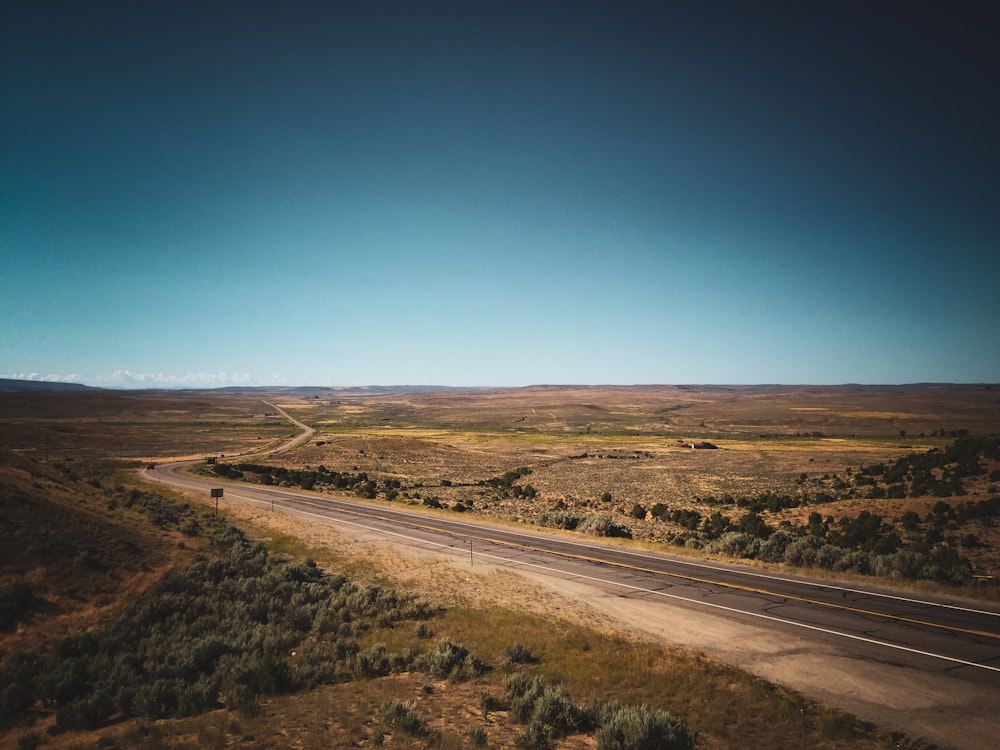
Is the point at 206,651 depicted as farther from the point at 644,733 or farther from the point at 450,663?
the point at 644,733

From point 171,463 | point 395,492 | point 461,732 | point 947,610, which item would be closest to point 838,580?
point 947,610

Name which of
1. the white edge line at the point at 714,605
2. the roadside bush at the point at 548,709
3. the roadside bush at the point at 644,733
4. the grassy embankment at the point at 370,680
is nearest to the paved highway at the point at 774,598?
the white edge line at the point at 714,605

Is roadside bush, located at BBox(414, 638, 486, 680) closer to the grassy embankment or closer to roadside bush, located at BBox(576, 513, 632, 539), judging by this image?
the grassy embankment

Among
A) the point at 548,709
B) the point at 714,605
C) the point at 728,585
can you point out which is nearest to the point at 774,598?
the point at 728,585

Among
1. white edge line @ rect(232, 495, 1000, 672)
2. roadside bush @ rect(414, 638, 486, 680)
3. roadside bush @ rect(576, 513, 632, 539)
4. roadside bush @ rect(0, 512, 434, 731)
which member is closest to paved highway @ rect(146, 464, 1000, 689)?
white edge line @ rect(232, 495, 1000, 672)

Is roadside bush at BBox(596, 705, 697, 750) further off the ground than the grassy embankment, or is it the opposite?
roadside bush at BBox(596, 705, 697, 750)

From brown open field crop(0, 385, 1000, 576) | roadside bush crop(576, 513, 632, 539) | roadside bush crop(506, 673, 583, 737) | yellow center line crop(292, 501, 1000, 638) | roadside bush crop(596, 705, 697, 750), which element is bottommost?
brown open field crop(0, 385, 1000, 576)

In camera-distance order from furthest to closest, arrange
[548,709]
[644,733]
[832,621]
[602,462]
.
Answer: [602,462] → [832,621] → [548,709] → [644,733]
